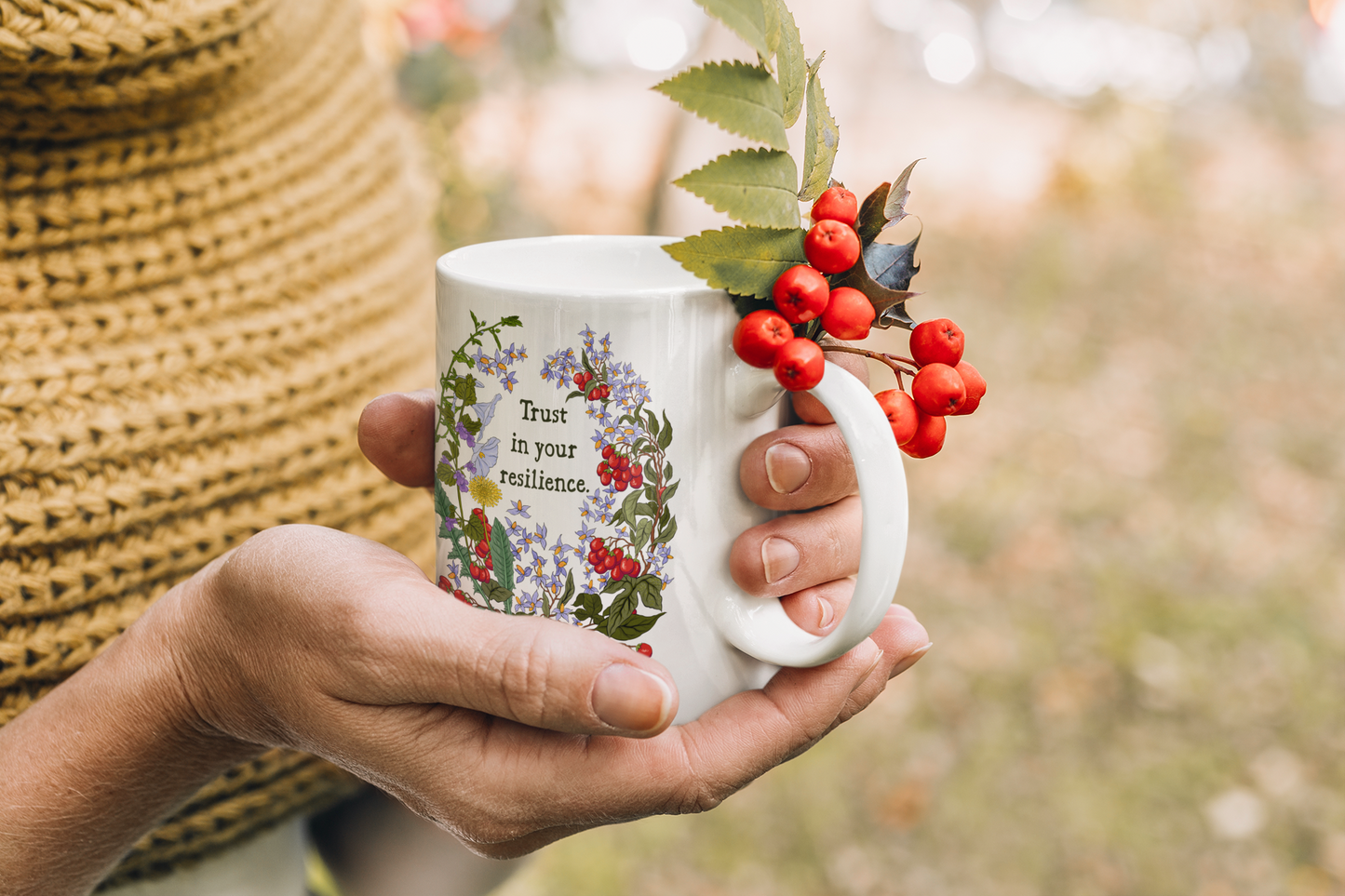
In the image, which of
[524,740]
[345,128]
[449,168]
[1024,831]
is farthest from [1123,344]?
[524,740]

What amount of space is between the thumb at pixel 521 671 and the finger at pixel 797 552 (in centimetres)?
11

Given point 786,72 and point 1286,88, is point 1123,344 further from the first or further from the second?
point 786,72

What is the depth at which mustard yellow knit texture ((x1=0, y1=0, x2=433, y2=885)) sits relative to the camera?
867mm

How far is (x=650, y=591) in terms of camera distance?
2.35ft

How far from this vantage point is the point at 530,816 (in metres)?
0.72

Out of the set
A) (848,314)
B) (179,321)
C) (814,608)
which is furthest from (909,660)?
(179,321)

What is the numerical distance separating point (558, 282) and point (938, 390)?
349mm

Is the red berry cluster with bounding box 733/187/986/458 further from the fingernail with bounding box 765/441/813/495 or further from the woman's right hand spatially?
the woman's right hand

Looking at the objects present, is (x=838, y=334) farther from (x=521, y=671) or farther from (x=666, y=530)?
(x=521, y=671)

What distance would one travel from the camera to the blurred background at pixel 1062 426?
221 cm

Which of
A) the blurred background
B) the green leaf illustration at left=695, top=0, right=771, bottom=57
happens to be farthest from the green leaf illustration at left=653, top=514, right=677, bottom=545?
the blurred background

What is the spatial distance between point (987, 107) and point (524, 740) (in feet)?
19.5

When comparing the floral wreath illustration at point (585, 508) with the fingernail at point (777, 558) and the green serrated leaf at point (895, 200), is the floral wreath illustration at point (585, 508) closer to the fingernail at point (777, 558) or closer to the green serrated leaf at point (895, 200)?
the fingernail at point (777, 558)

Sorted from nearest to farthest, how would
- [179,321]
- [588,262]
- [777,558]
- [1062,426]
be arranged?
[777,558] < [588,262] < [179,321] < [1062,426]
